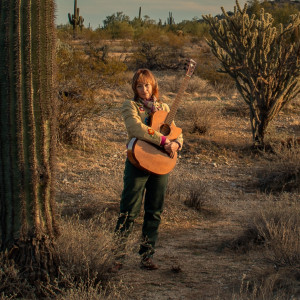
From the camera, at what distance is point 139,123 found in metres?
3.78

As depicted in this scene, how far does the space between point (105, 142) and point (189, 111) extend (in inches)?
115

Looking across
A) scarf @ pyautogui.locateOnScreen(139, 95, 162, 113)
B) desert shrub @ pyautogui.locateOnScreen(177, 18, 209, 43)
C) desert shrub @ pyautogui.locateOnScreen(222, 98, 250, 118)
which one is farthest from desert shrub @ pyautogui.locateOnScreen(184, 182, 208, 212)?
desert shrub @ pyautogui.locateOnScreen(177, 18, 209, 43)

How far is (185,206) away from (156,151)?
2.40 m

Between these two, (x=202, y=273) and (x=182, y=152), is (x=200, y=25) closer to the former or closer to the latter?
(x=182, y=152)

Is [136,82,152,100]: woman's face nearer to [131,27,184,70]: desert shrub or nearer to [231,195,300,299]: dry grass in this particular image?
[231,195,300,299]: dry grass

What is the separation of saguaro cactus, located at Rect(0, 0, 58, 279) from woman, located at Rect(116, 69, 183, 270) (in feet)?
2.32

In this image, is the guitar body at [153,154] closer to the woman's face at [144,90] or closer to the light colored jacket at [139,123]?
the light colored jacket at [139,123]

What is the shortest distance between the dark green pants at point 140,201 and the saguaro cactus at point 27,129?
0.71 meters

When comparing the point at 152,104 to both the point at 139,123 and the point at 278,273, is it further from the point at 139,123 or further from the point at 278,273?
the point at 278,273

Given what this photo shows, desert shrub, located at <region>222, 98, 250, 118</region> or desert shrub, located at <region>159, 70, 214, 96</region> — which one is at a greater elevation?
desert shrub, located at <region>159, 70, 214, 96</region>

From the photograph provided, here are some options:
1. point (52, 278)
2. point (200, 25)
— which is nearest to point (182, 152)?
point (52, 278)

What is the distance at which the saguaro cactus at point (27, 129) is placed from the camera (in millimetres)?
3189

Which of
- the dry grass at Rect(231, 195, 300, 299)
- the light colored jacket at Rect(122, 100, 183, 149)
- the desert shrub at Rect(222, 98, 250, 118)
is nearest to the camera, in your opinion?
the dry grass at Rect(231, 195, 300, 299)

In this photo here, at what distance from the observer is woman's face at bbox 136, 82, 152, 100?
3.90 m
